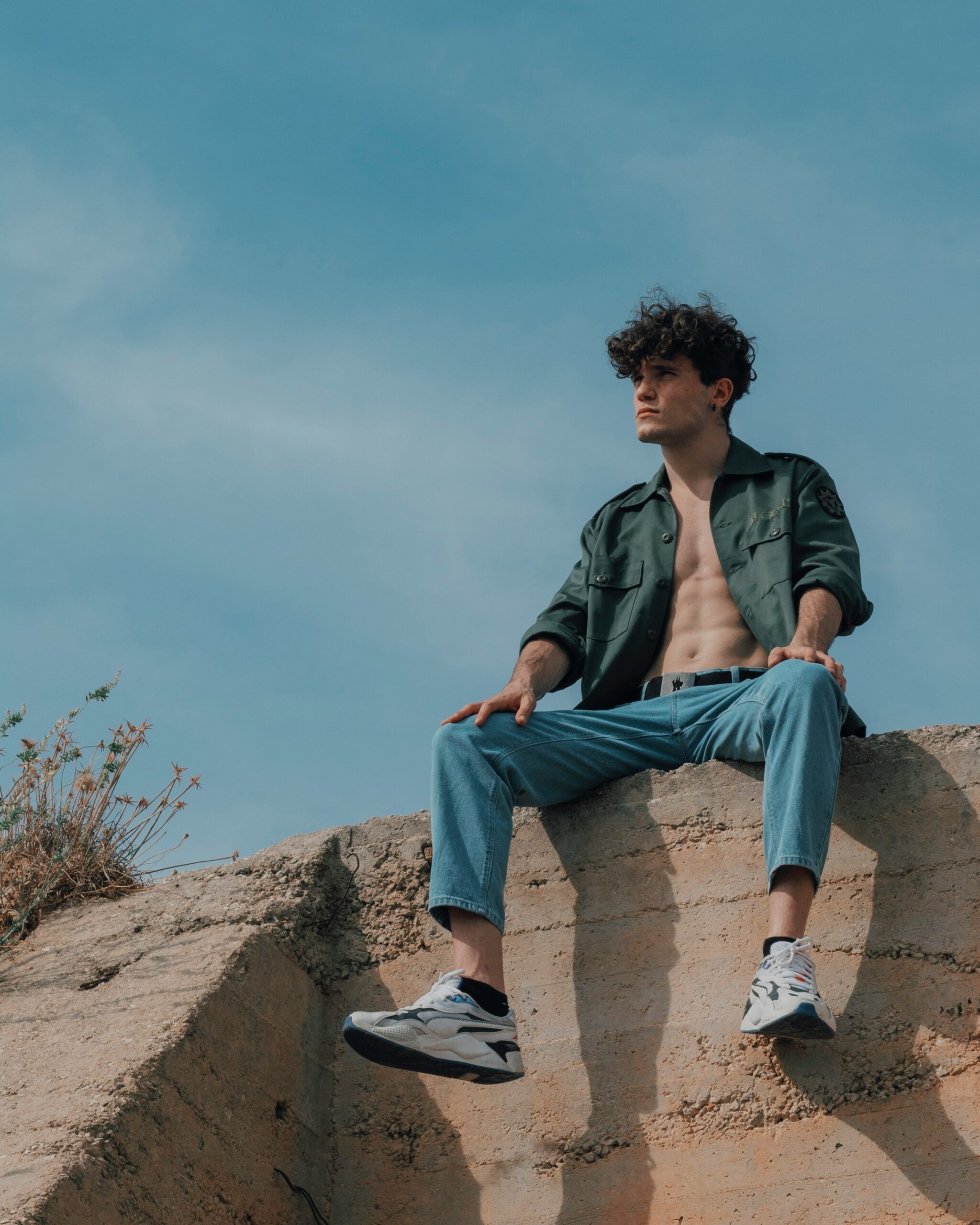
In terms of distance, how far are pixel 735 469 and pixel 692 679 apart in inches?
30.7

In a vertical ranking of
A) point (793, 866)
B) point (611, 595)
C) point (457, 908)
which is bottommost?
point (457, 908)

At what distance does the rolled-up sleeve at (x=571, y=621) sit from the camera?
4008 mm

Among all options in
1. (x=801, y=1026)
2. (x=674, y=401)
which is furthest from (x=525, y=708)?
(x=674, y=401)

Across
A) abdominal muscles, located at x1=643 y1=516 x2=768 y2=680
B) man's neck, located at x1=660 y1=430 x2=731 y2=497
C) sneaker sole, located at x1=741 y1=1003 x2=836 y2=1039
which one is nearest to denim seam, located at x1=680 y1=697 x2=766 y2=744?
abdominal muscles, located at x1=643 y1=516 x2=768 y2=680

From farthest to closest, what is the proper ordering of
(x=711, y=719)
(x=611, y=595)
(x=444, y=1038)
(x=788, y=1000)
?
(x=611, y=595) < (x=711, y=719) < (x=444, y=1038) < (x=788, y=1000)

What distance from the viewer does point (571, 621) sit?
4.10 meters

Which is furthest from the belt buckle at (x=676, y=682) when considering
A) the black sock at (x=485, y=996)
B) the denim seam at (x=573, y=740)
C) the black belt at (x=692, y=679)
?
the black sock at (x=485, y=996)

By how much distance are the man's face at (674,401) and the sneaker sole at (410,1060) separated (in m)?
2.05

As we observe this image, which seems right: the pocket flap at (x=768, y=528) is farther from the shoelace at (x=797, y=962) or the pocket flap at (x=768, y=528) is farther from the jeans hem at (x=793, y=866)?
the shoelace at (x=797, y=962)

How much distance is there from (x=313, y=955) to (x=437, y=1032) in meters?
0.78

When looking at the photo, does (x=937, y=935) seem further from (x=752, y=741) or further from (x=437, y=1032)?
(x=437, y=1032)

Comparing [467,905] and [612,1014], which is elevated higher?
[467,905]

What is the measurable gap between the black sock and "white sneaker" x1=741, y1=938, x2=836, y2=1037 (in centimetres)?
51

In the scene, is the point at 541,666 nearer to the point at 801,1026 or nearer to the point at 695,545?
the point at 695,545
